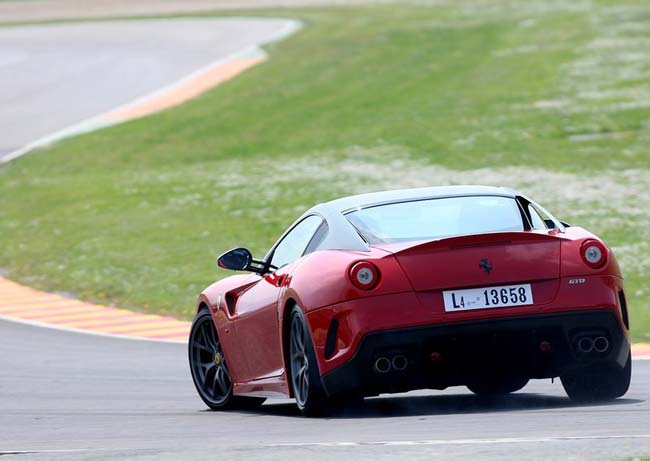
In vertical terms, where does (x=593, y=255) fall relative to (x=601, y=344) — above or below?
above

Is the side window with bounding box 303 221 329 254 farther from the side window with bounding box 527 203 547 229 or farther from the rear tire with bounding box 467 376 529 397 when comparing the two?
the rear tire with bounding box 467 376 529 397

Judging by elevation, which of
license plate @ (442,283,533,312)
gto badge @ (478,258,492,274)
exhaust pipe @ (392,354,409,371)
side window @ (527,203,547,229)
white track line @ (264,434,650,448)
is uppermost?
gto badge @ (478,258,492,274)

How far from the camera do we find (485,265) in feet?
26.5

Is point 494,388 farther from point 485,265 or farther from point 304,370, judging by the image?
point 485,265

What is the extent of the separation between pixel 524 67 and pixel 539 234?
30212mm

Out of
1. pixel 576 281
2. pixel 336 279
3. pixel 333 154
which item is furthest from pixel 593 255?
pixel 333 154

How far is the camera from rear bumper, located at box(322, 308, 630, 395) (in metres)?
8.05

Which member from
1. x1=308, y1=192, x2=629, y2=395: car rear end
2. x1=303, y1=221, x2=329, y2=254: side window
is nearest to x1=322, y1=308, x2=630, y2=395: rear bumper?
x1=308, y1=192, x2=629, y2=395: car rear end

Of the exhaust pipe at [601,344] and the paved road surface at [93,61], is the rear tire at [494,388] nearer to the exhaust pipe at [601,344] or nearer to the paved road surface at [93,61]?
the exhaust pipe at [601,344]

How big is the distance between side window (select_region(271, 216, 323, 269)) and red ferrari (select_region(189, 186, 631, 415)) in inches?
11.4

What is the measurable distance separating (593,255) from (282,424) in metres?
1.81

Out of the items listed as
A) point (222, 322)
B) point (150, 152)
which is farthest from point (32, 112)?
point (222, 322)

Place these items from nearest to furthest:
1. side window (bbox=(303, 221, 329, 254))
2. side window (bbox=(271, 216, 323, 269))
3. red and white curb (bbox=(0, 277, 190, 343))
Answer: side window (bbox=(303, 221, 329, 254))
side window (bbox=(271, 216, 323, 269))
red and white curb (bbox=(0, 277, 190, 343))

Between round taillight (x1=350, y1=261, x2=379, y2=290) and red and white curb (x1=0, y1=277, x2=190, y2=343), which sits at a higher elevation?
round taillight (x1=350, y1=261, x2=379, y2=290)
